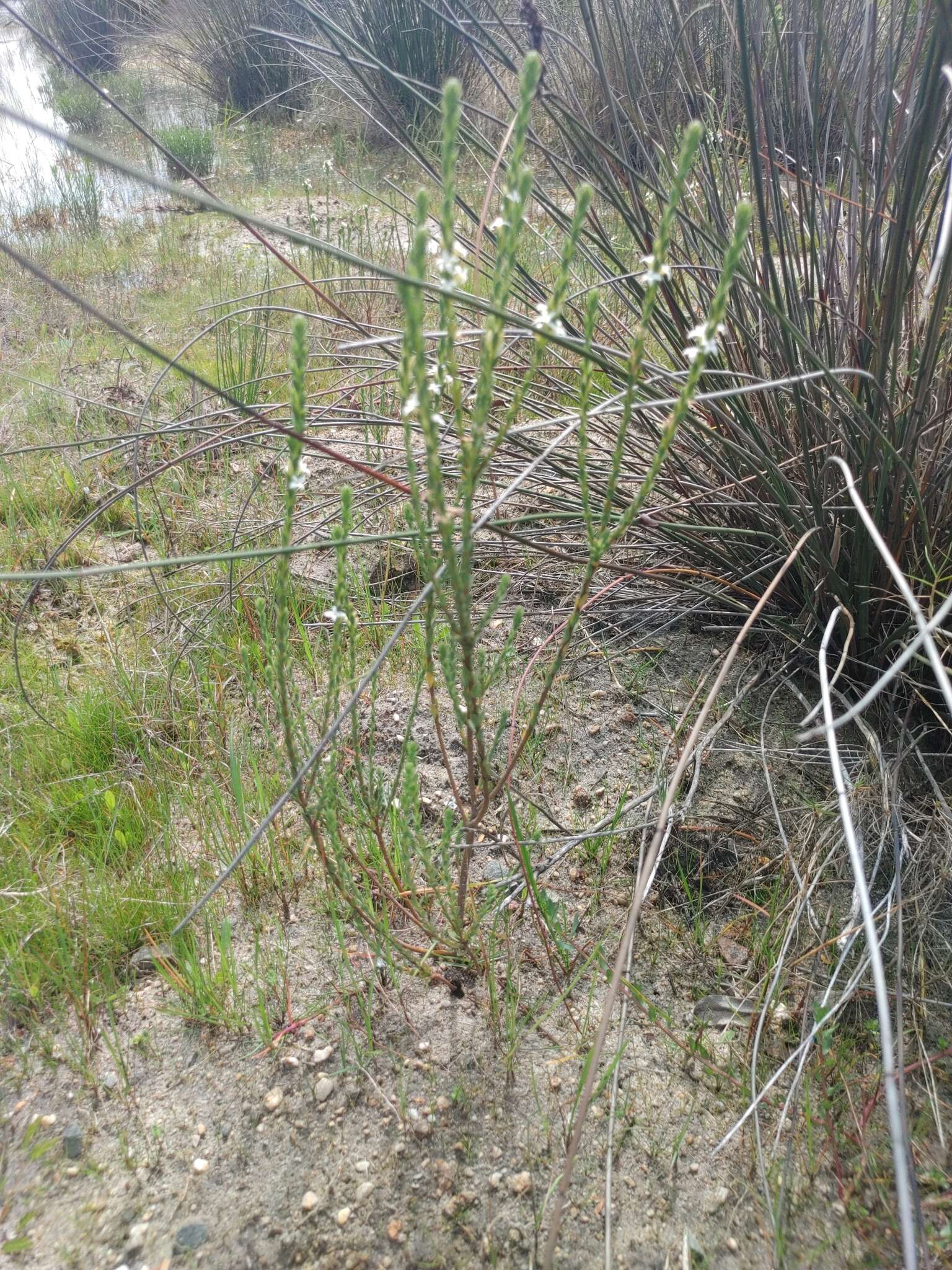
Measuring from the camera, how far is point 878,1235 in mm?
994

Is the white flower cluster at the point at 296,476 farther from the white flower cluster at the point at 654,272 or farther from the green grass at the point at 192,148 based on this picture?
the green grass at the point at 192,148

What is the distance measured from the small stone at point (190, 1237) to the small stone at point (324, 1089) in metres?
0.19

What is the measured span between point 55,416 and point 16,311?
1596mm

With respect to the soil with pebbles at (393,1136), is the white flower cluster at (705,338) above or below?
above

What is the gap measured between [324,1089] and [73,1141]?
0.34 m

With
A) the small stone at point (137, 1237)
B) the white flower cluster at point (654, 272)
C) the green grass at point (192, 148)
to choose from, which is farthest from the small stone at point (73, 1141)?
the green grass at point (192, 148)

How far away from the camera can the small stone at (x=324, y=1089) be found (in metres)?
1.14

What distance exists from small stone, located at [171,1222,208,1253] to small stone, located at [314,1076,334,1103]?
0.19m

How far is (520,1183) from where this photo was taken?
1.05 metres

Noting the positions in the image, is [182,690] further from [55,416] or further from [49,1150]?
[55,416]

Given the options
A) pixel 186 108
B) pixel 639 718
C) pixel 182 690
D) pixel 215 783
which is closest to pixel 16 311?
pixel 182 690

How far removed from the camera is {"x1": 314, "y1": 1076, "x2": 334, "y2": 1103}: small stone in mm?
1141

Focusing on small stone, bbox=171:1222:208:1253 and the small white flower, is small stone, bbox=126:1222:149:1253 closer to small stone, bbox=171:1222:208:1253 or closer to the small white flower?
small stone, bbox=171:1222:208:1253

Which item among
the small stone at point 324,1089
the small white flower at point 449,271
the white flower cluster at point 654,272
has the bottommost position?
the small stone at point 324,1089
